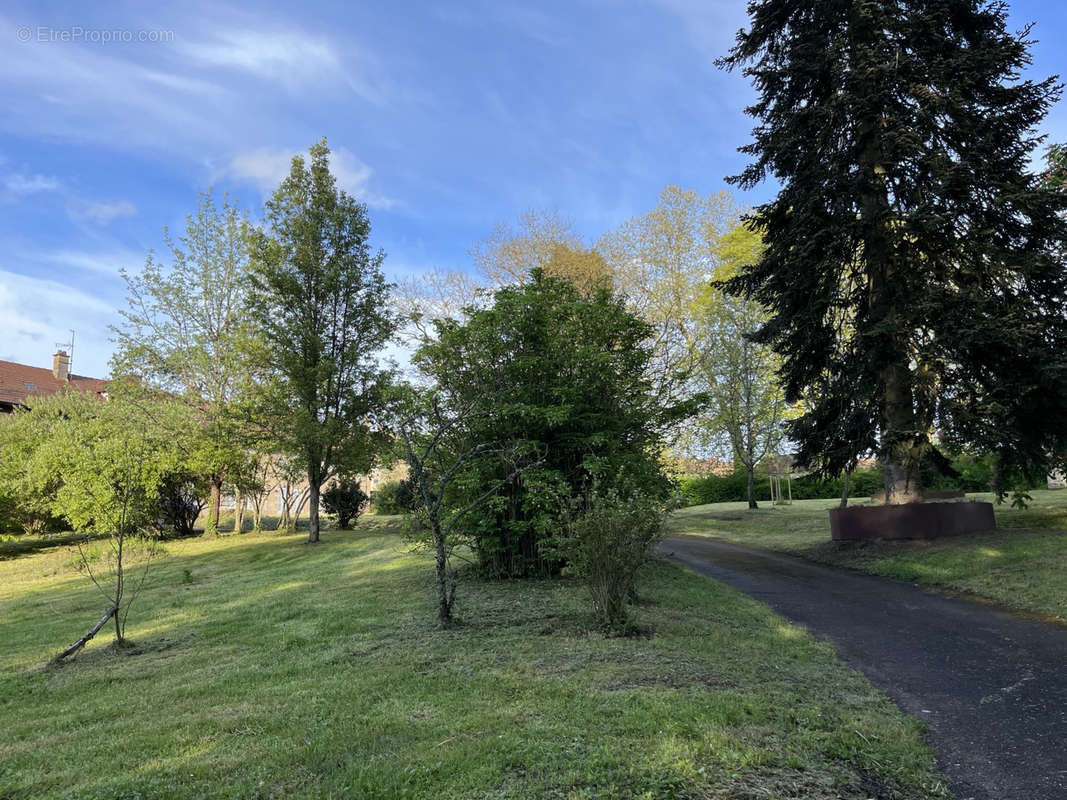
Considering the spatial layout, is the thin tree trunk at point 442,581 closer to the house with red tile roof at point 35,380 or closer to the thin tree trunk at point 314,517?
the thin tree trunk at point 314,517

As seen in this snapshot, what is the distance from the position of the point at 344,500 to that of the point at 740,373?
51.0ft

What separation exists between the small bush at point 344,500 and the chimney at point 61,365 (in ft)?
90.7

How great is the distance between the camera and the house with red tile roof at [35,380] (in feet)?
119

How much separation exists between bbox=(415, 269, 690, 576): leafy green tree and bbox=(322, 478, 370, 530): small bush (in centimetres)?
1484

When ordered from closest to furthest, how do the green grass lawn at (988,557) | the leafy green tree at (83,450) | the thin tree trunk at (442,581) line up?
the thin tree trunk at (442,581)
the green grass lawn at (988,557)
the leafy green tree at (83,450)

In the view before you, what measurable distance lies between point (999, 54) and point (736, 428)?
13607 mm

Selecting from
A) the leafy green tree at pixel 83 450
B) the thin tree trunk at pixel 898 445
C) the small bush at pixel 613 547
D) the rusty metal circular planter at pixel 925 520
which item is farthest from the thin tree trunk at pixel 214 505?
the thin tree trunk at pixel 898 445

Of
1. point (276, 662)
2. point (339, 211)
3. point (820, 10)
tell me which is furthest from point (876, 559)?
point (339, 211)

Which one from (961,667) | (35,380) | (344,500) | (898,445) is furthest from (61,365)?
(961,667)

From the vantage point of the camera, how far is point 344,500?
77.9ft

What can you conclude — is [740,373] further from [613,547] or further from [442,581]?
[442,581]

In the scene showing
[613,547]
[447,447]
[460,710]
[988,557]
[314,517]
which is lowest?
[988,557]

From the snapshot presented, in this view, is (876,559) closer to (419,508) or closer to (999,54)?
(419,508)

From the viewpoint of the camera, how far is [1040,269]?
11.1m
